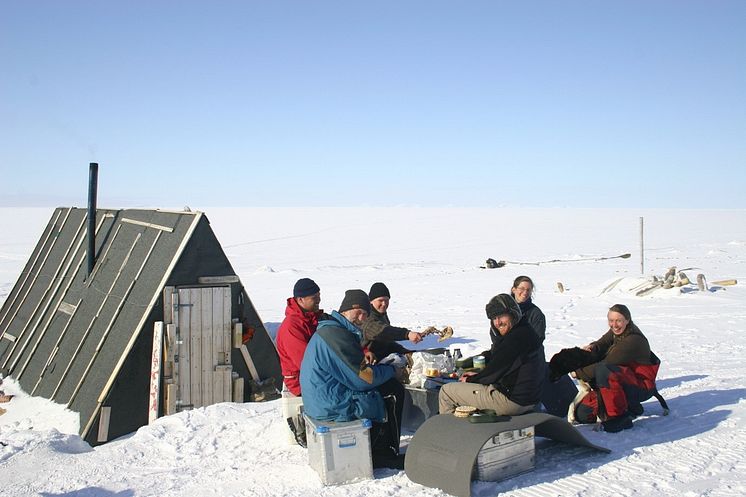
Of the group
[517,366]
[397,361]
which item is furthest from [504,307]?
[397,361]

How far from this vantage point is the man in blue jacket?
17.8 ft

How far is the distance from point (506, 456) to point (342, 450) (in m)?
1.23

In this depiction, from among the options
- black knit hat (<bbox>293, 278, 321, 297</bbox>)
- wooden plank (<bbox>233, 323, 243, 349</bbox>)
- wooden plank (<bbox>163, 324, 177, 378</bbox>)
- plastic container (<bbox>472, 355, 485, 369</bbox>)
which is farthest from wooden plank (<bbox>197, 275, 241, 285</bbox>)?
plastic container (<bbox>472, 355, 485, 369</bbox>)

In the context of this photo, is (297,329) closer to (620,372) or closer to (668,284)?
(620,372)

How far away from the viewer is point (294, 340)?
21.8 feet

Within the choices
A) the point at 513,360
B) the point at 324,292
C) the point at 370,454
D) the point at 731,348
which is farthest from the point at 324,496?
the point at 324,292

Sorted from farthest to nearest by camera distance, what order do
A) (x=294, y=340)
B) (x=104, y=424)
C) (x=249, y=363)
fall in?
(x=249, y=363), (x=104, y=424), (x=294, y=340)

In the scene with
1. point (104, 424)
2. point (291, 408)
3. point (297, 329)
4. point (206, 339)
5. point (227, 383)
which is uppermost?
point (297, 329)

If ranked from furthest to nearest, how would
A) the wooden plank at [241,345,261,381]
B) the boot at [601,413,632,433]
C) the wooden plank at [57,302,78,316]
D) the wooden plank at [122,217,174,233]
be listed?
1. the wooden plank at [57,302,78,316]
2. the wooden plank at [122,217,174,233]
3. the wooden plank at [241,345,261,381]
4. the boot at [601,413,632,433]

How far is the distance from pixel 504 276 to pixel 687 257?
10.6 metres

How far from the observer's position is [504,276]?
74.4 feet

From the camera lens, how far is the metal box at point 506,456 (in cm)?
526

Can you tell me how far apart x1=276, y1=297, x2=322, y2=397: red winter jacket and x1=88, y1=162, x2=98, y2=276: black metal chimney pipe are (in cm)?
507

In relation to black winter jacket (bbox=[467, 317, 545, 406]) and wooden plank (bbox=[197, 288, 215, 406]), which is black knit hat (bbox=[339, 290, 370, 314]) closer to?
black winter jacket (bbox=[467, 317, 545, 406])
